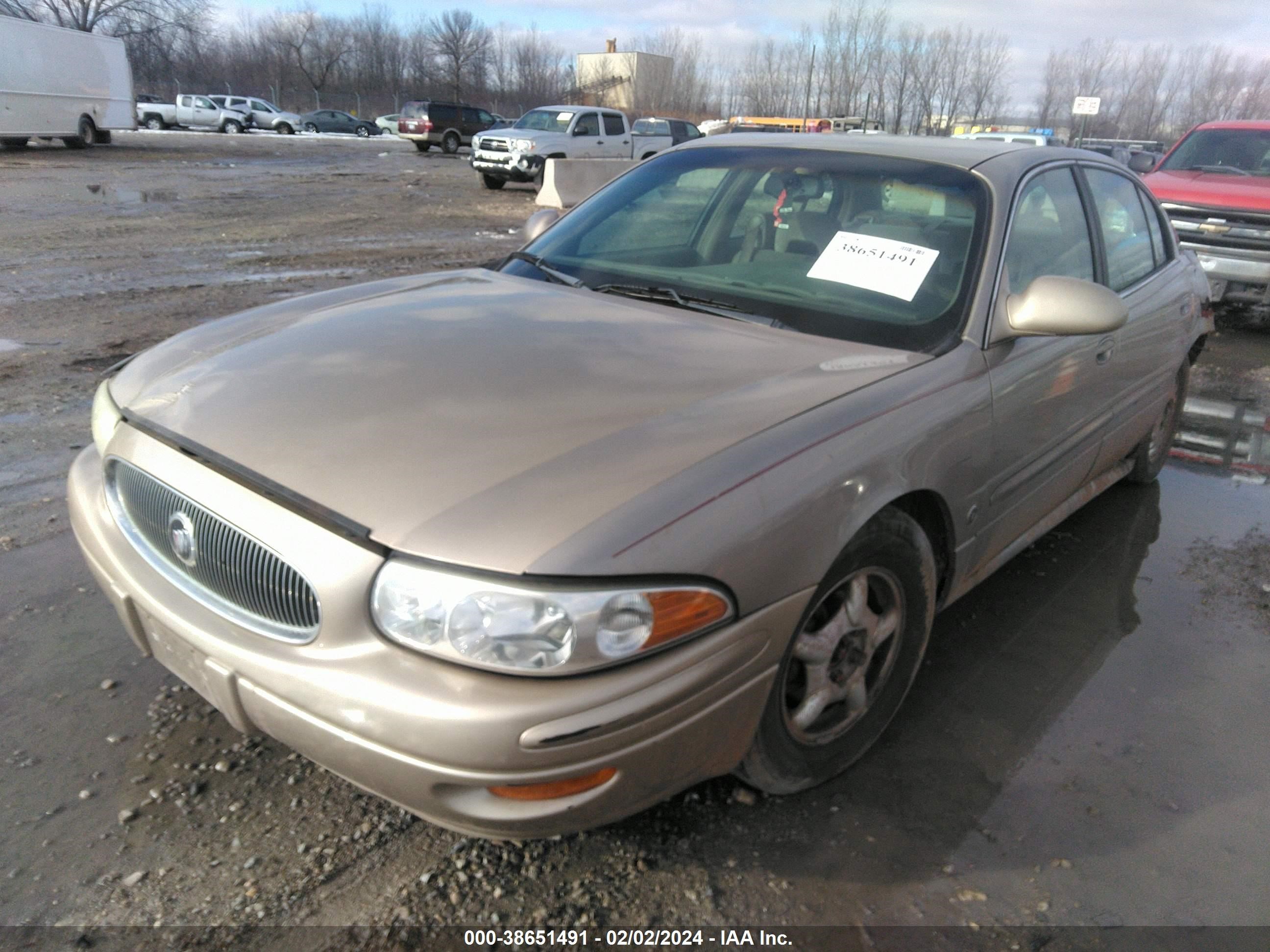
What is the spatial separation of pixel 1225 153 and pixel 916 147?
859 centimetres

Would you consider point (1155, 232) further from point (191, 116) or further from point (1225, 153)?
point (191, 116)

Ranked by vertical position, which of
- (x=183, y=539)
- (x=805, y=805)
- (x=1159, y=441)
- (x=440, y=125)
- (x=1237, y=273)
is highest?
(x=440, y=125)

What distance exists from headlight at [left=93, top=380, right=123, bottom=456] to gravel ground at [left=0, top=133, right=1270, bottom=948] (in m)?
0.76

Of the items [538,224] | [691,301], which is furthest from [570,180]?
[691,301]

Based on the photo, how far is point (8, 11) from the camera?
53.8 m

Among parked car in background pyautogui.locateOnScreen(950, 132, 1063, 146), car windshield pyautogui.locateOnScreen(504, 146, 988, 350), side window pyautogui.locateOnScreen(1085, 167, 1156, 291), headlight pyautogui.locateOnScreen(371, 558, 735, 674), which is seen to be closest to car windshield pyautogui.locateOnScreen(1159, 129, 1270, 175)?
parked car in background pyautogui.locateOnScreen(950, 132, 1063, 146)

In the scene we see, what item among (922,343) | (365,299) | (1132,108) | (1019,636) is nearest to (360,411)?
(365,299)

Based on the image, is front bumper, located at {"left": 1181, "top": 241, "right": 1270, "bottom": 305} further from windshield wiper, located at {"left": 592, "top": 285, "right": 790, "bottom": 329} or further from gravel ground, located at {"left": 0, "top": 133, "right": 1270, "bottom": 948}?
windshield wiper, located at {"left": 592, "top": 285, "right": 790, "bottom": 329}

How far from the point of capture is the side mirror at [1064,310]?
2.66 m

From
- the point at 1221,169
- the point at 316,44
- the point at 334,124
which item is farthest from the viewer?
the point at 316,44

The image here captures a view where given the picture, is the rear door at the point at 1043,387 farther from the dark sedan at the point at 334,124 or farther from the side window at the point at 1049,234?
the dark sedan at the point at 334,124

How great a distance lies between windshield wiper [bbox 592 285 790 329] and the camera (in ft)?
9.26

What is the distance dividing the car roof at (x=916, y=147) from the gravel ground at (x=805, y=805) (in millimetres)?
1600

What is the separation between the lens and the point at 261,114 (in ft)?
149
